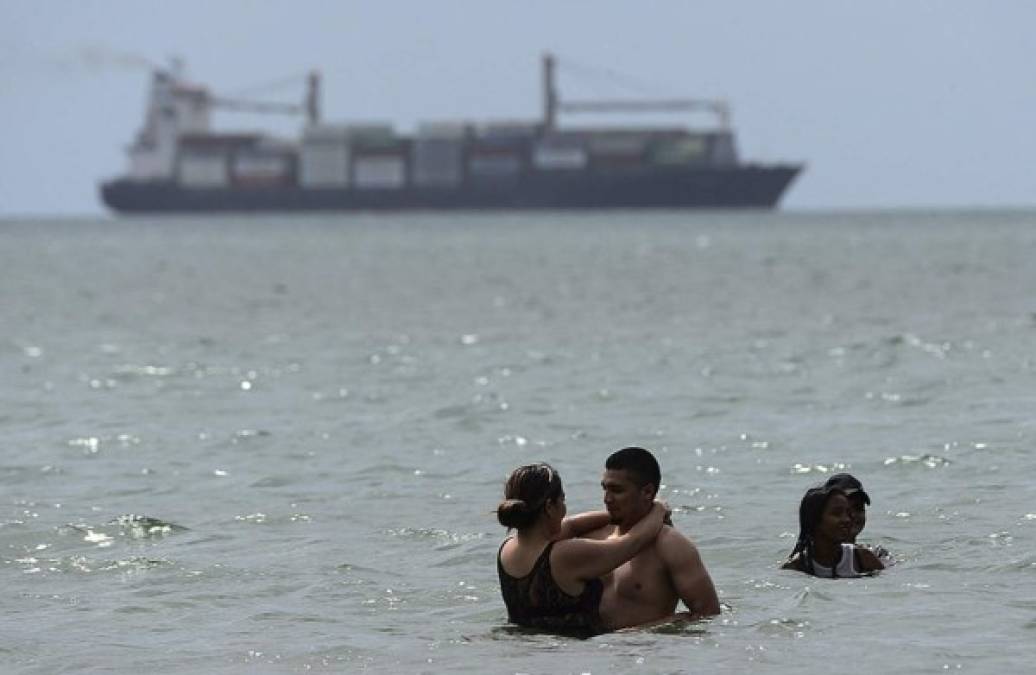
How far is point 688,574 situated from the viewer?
9914 millimetres

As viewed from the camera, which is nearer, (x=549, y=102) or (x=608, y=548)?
(x=608, y=548)

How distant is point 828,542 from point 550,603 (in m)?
2.09

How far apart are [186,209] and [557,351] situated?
164181 millimetres

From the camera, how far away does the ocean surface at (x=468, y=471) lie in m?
10.6

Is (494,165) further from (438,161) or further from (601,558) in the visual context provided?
(601,558)

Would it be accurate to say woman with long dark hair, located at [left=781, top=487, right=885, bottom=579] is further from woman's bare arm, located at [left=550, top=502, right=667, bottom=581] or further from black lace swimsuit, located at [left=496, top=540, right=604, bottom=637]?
woman's bare arm, located at [left=550, top=502, right=667, bottom=581]

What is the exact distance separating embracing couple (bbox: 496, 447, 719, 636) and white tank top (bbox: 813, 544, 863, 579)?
1.60 metres

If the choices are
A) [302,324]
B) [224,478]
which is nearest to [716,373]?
[224,478]

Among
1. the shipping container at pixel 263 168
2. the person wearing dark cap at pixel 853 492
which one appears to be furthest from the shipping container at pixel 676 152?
the person wearing dark cap at pixel 853 492

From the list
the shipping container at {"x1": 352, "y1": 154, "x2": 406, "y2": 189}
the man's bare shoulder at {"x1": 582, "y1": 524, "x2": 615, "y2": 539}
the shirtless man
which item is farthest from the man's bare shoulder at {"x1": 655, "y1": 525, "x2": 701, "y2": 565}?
the shipping container at {"x1": 352, "y1": 154, "x2": 406, "y2": 189}

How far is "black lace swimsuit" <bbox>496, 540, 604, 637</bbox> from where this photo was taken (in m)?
9.93

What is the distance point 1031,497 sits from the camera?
14.7 m

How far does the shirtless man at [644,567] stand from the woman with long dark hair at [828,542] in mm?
1167

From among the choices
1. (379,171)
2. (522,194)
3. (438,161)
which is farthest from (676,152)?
(379,171)
